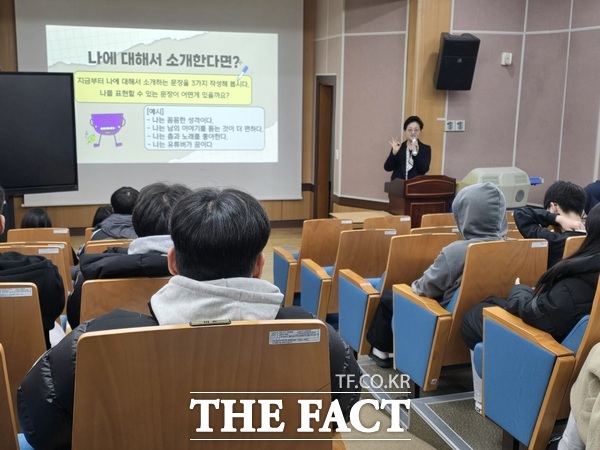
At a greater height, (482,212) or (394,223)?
(482,212)

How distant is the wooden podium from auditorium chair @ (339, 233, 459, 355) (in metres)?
2.51

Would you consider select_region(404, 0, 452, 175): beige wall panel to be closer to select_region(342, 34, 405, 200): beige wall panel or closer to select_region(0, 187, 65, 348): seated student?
select_region(342, 34, 405, 200): beige wall panel

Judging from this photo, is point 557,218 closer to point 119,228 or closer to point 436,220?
point 436,220

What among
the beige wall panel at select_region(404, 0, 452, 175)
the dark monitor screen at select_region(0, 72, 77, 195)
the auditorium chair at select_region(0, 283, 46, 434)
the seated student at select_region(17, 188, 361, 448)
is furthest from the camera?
the beige wall panel at select_region(404, 0, 452, 175)

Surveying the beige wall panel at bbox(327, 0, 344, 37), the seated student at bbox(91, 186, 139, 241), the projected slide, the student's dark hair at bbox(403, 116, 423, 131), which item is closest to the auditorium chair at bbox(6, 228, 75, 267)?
the seated student at bbox(91, 186, 139, 241)

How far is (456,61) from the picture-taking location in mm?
6602

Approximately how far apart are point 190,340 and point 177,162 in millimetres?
6703

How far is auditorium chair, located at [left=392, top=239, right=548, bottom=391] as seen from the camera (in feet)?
8.58

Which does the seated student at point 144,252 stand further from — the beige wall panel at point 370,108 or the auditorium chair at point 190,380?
the beige wall panel at point 370,108

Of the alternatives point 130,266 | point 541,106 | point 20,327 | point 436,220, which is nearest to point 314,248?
point 436,220

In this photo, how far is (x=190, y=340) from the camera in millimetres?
1151

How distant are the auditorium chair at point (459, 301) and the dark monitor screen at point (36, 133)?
3.80m

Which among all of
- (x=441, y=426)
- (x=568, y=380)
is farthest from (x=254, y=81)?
(x=568, y=380)

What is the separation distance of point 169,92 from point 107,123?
2.73 feet
